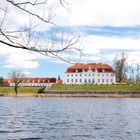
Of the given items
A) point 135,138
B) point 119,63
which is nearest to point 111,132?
point 135,138

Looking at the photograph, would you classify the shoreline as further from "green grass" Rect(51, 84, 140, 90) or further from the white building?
the white building

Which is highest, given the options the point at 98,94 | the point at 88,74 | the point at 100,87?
the point at 88,74

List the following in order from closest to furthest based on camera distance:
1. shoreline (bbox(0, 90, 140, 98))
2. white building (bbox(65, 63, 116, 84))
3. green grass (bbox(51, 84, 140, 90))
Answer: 1. shoreline (bbox(0, 90, 140, 98))
2. green grass (bbox(51, 84, 140, 90))
3. white building (bbox(65, 63, 116, 84))

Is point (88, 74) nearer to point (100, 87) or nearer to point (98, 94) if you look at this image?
point (100, 87)

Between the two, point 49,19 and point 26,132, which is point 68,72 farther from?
point 49,19

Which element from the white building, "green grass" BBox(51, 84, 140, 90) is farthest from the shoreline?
the white building

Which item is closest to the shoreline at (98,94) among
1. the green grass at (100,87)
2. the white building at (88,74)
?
the green grass at (100,87)

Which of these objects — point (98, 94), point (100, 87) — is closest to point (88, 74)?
point (100, 87)

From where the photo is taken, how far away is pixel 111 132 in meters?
27.1

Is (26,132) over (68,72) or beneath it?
beneath

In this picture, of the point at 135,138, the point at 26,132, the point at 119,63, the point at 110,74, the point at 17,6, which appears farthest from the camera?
the point at 110,74

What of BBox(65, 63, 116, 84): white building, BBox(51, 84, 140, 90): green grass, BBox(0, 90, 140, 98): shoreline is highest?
BBox(65, 63, 116, 84): white building

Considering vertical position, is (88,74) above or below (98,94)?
above

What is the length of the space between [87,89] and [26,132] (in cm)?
10609
